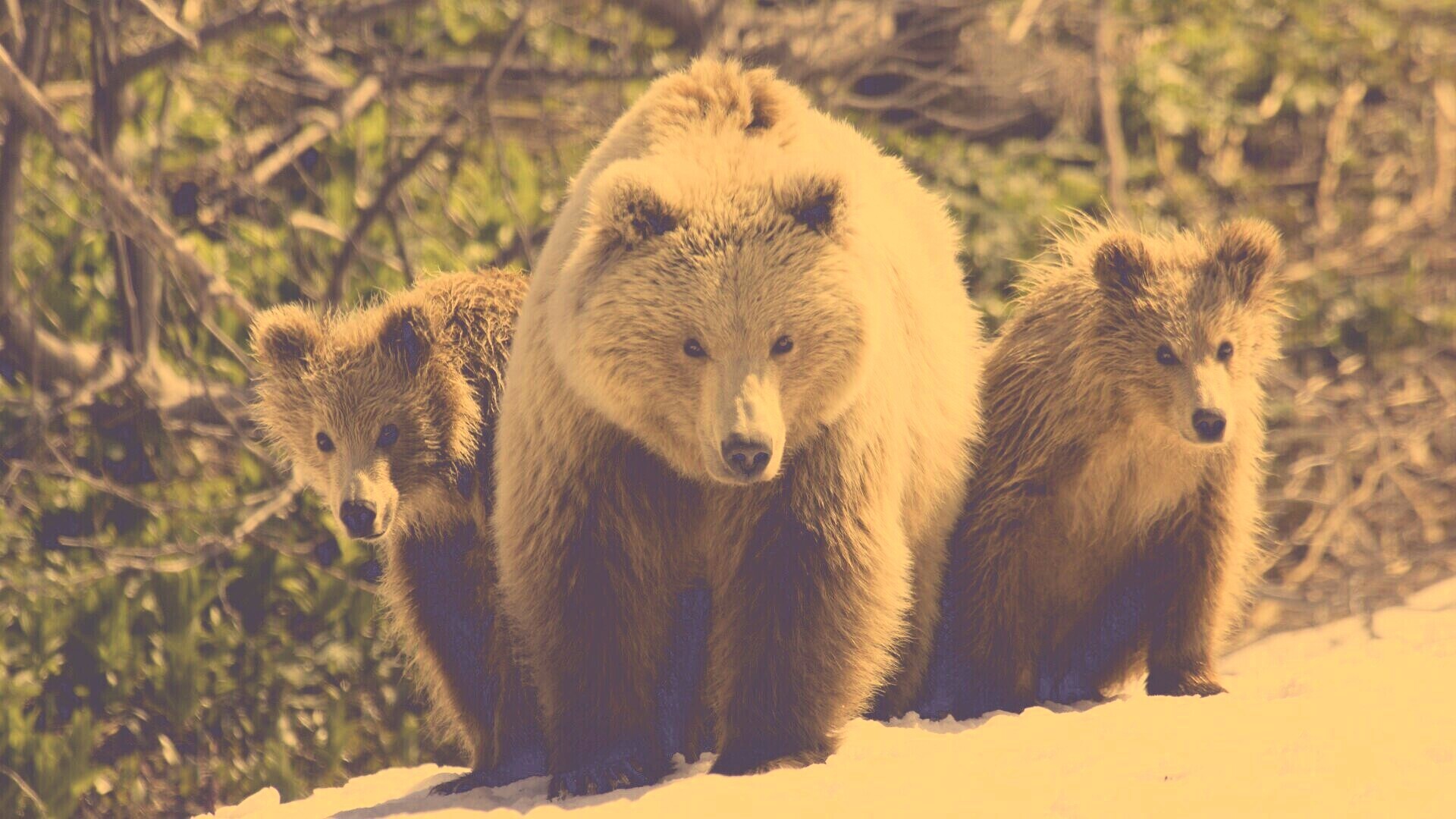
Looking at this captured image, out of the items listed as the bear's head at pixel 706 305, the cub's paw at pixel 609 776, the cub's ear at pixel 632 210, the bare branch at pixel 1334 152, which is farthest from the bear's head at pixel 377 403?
the bare branch at pixel 1334 152

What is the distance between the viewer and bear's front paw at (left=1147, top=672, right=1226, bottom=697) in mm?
Result: 4496

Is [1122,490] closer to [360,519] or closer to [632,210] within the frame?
[632,210]

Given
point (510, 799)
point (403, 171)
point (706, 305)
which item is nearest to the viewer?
point (706, 305)

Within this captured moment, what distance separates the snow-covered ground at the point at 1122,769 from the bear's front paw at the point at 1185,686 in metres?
0.08

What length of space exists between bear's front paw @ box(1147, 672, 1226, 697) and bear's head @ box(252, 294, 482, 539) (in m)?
2.06

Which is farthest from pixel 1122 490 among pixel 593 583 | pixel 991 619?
pixel 593 583

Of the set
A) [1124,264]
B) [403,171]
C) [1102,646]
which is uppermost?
[403,171]

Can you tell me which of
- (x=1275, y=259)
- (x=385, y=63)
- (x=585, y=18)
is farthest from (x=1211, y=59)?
(x=1275, y=259)

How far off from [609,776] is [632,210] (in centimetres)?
136

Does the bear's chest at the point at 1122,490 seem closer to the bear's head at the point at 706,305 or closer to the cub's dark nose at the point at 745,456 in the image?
the bear's head at the point at 706,305

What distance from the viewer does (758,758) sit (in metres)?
3.85

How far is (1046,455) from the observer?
448cm

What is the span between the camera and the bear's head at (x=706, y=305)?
12.1ft

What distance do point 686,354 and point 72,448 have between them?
4.32 m
